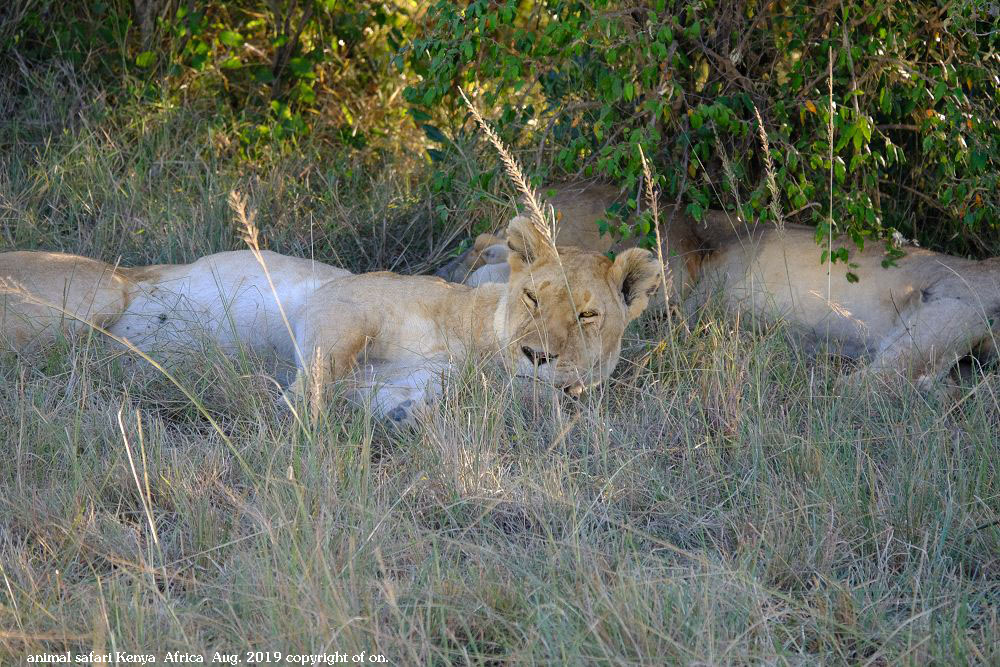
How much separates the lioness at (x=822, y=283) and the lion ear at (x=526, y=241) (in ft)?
2.25

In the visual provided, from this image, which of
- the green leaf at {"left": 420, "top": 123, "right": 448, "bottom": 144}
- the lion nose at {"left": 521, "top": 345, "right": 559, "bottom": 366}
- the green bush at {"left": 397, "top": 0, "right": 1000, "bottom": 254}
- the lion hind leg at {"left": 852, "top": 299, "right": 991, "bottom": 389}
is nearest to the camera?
the lion nose at {"left": 521, "top": 345, "right": 559, "bottom": 366}

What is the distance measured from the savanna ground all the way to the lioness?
0.53 metres

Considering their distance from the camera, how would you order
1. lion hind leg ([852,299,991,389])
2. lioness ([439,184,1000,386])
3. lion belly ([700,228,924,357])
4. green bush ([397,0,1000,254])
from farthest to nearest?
lion belly ([700,228,924,357]) → lioness ([439,184,1000,386]) → lion hind leg ([852,299,991,389]) → green bush ([397,0,1000,254])

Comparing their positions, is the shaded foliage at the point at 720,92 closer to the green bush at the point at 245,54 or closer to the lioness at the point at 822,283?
the green bush at the point at 245,54

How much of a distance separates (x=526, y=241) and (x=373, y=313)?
658 millimetres

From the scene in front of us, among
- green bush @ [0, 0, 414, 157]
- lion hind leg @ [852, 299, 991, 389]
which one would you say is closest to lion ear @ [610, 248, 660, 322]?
lion hind leg @ [852, 299, 991, 389]

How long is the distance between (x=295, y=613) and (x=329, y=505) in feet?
A: 1.77

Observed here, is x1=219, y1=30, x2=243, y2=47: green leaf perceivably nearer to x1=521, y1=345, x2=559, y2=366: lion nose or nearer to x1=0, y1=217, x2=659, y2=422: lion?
x1=0, y1=217, x2=659, y2=422: lion

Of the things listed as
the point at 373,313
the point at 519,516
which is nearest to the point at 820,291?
the point at 373,313

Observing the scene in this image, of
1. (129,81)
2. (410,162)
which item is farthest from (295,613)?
(129,81)

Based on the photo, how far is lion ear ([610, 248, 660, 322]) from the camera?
13.5ft

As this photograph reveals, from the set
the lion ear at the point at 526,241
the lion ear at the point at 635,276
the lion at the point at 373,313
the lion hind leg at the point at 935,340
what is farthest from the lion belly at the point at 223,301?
the lion hind leg at the point at 935,340

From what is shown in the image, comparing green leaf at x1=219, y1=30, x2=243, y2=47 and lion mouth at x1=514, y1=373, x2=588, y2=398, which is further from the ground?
lion mouth at x1=514, y1=373, x2=588, y2=398

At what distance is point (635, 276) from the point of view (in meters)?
4.21
